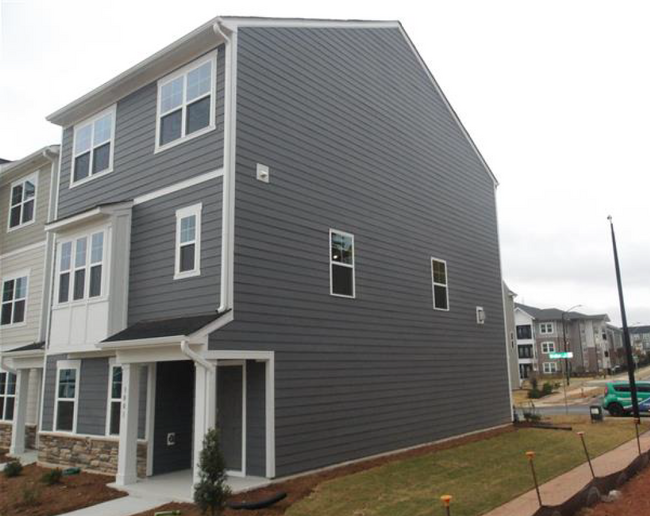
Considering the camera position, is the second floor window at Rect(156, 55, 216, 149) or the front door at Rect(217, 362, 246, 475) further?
the second floor window at Rect(156, 55, 216, 149)

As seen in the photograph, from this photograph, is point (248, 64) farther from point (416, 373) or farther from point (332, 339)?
point (416, 373)

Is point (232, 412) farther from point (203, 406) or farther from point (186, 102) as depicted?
point (186, 102)

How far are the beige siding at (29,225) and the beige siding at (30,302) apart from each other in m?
0.43

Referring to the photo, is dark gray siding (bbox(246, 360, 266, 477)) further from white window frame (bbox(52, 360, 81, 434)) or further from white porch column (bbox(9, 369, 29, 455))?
white porch column (bbox(9, 369, 29, 455))

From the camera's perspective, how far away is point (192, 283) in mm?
11336

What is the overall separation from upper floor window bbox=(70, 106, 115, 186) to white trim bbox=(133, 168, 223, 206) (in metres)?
1.85

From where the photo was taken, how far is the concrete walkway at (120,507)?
9.28 metres

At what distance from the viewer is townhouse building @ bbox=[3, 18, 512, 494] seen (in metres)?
11.1

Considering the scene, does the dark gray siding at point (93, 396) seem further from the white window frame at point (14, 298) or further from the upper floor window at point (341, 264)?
the upper floor window at point (341, 264)

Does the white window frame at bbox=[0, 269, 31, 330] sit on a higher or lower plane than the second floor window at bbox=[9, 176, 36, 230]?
lower

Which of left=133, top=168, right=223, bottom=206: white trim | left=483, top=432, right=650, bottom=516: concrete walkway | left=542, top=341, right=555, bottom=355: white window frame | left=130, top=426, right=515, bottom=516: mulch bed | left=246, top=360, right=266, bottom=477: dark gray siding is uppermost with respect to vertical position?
left=133, top=168, right=223, bottom=206: white trim

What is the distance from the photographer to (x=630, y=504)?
9.38 metres

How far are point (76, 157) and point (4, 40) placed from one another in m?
7.08

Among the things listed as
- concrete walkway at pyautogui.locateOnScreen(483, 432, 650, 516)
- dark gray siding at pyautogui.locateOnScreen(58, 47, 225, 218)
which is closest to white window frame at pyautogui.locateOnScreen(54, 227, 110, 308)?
dark gray siding at pyautogui.locateOnScreen(58, 47, 225, 218)
